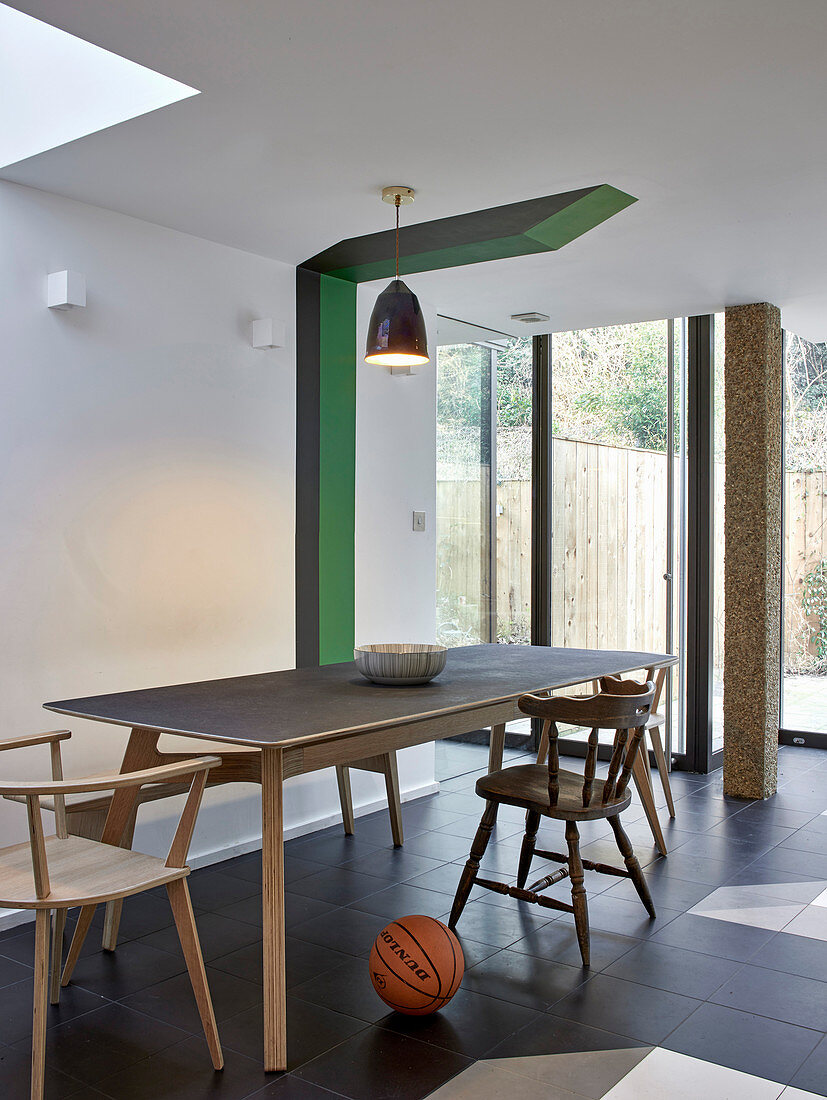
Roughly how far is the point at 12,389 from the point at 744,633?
3.42m

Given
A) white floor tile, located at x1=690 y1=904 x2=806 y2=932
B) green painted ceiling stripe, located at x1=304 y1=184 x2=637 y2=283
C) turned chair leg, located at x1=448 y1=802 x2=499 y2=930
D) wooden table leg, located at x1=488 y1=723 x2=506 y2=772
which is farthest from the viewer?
wooden table leg, located at x1=488 y1=723 x2=506 y2=772

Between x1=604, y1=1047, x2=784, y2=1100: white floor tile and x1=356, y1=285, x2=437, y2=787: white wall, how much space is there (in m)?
2.43

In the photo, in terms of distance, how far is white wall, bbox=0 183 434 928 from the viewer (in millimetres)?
3137

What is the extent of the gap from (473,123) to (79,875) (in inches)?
85.5

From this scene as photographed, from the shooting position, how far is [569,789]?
3.05 meters

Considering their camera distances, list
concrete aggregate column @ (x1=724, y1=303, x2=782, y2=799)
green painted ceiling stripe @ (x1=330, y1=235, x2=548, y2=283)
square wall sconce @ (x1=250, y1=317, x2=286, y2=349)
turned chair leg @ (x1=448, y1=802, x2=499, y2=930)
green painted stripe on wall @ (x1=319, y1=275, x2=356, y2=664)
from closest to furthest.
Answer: turned chair leg @ (x1=448, y1=802, x2=499, y2=930)
green painted ceiling stripe @ (x1=330, y1=235, x2=548, y2=283)
square wall sconce @ (x1=250, y1=317, x2=286, y2=349)
green painted stripe on wall @ (x1=319, y1=275, x2=356, y2=664)
concrete aggregate column @ (x1=724, y1=303, x2=782, y2=799)

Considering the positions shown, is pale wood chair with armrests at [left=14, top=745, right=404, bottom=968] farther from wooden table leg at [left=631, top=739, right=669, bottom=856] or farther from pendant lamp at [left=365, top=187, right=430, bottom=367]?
wooden table leg at [left=631, top=739, right=669, bottom=856]

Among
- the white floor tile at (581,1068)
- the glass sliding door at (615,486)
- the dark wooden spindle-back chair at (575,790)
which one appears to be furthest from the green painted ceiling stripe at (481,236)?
the white floor tile at (581,1068)

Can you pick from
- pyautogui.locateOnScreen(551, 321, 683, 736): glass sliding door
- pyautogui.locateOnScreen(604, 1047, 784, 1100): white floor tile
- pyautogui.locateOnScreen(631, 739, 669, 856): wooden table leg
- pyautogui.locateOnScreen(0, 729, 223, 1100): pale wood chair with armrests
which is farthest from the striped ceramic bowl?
pyautogui.locateOnScreen(551, 321, 683, 736): glass sliding door

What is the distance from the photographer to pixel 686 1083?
2.16m

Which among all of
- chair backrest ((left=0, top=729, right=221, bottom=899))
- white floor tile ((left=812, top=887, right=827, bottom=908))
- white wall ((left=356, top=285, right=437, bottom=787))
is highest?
white wall ((left=356, top=285, right=437, bottom=787))

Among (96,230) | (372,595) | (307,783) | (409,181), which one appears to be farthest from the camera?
(372,595)

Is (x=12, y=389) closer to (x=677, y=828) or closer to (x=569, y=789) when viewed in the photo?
(x=569, y=789)

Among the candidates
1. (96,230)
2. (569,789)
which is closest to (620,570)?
(569,789)
